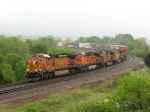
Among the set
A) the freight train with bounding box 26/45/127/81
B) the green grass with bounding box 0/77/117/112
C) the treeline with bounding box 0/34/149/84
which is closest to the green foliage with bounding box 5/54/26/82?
the treeline with bounding box 0/34/149/84

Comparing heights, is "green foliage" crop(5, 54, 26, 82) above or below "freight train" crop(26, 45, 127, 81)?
below

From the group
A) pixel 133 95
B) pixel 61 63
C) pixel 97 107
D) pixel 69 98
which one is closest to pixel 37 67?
pixel 61 63

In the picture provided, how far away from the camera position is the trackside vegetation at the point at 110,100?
14755 mm

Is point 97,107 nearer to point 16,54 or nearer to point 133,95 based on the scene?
point 133,95

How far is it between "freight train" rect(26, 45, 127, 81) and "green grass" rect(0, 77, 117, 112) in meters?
7.41

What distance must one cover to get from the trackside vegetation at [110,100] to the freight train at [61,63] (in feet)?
Result: 28.2

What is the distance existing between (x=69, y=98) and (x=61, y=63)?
15058 millimetres

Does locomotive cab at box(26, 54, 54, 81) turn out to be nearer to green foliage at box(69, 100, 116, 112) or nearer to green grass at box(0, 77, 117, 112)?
green grass at box(0, 77, 117, 112)

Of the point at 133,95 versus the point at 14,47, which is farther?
the point at 14,47

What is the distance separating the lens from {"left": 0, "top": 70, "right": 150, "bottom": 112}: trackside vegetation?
48.4 feet

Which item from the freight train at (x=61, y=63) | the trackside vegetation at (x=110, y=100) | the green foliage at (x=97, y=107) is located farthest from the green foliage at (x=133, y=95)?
the freight train at (x=61, y=63)

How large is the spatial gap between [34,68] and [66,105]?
12776 millimetres

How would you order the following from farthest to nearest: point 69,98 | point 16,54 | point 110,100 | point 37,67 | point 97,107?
point 16,54 → point 37,67 → point 69,98 → point 110,100 → point 97,107

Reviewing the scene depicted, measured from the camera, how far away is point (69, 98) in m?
25.2
